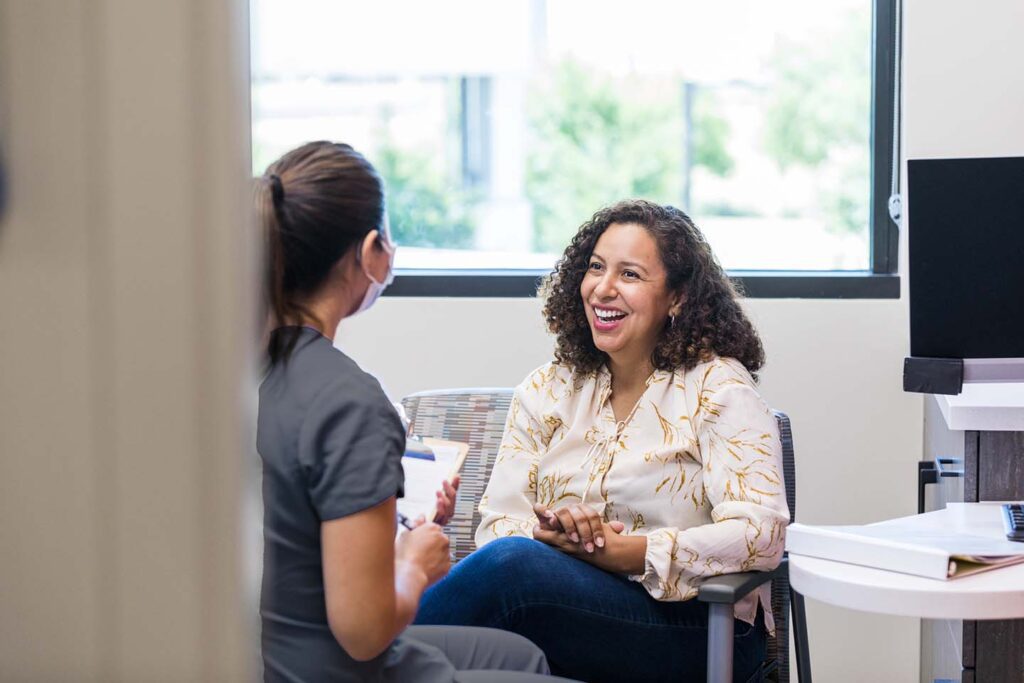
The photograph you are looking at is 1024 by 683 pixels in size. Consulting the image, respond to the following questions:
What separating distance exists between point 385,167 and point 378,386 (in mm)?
1938

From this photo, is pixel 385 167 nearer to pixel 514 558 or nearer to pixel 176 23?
pixel 514 558

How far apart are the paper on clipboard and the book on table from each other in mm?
445

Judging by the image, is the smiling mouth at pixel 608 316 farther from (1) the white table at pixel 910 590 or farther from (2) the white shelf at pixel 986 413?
(1) the white table at pixel 910 590

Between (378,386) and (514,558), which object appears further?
(514,558)

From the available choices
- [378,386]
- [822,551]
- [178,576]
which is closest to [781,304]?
[822,551]

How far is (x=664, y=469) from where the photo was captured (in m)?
2.03

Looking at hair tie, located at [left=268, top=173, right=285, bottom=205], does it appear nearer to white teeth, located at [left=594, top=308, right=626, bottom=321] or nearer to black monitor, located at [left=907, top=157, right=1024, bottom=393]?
black monitor, located at [left=907, top=157, right=1024, bottom=393]

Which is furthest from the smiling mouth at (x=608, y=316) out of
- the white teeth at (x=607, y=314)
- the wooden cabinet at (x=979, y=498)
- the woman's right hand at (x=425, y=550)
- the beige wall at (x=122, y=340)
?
the beige wall at (x=122, y=340)

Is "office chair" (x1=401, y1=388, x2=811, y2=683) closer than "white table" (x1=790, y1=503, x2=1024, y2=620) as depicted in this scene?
No

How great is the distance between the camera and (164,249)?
220 mm

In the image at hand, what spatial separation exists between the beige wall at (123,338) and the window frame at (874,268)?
256 centimetres

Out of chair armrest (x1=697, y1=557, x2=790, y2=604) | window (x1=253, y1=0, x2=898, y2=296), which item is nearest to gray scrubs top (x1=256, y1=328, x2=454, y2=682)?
chair armrest (x1=697, y1=557, x2=790, y2=604)

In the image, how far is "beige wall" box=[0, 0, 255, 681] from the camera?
0.72ft

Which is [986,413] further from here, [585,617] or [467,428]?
[467,428]
